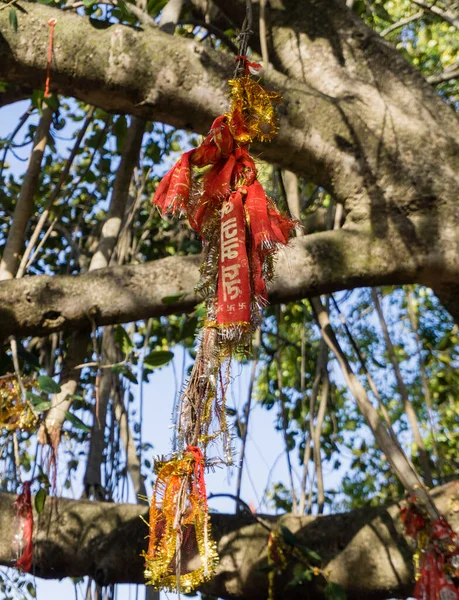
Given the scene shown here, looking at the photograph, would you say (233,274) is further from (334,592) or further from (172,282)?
(334,592)

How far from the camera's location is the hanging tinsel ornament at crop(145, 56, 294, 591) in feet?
4.13

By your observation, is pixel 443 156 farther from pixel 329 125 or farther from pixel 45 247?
pixel 45 247

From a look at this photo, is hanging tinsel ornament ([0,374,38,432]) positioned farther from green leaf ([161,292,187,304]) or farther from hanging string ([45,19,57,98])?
hanging string ([45,19,57,98])

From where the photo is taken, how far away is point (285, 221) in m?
1.43

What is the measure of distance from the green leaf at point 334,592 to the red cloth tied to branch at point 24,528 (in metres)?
0.72

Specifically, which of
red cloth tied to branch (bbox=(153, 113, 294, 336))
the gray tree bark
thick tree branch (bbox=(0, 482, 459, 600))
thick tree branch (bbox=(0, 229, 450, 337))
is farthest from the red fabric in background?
thick tree branch (bbox=(0, 482, 459, 600))

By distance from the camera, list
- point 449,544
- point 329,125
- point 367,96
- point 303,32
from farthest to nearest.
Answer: point 303,32
point 367,96
point 329,125
point 449,544

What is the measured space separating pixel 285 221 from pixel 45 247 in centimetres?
225

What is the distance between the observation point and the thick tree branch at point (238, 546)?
1.93m

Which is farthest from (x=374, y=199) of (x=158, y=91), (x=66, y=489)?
(x=66, y=489)

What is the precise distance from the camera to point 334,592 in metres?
1.87

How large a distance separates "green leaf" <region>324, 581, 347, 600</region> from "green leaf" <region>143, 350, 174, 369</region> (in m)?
0.68

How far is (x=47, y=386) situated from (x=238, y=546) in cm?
68

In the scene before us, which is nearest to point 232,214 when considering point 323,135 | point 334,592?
point 323,135
